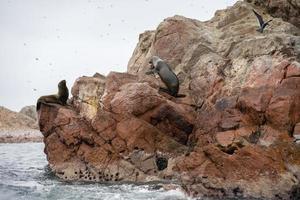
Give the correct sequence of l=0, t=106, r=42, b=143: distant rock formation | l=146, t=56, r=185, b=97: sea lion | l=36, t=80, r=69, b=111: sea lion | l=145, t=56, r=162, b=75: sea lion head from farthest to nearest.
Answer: l=0, t=106, r=42, b=143: distant rock formation, l=145, t=56, r=162, b=75: sea lion head, l=36, t=80, r=69, b=111: sea lion, l=146, t=56, r=185, b=97: sea lion

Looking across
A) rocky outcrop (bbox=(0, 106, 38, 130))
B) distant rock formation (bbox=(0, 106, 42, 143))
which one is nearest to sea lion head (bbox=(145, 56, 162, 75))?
distant rock formation (bbox=(0, 106, 42, 143))

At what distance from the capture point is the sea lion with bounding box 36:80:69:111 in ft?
74.1

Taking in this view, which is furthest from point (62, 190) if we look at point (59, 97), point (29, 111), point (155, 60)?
point (29, 111)

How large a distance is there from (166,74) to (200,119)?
9.96ft

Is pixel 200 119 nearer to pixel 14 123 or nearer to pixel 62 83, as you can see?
pixel 62 83

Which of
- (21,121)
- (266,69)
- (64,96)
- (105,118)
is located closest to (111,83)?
(105,118)

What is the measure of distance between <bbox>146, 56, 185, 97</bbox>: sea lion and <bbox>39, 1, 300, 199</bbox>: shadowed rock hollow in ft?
1.32

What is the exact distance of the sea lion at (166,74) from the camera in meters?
21.4

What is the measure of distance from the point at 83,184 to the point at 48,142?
3749mm

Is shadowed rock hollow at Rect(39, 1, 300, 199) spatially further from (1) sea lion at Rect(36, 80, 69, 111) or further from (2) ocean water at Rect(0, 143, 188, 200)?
(2) ocean water at Rect(0, 143, 188, 200)

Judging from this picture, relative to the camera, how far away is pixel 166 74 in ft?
72.1

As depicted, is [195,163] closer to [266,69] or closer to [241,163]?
[241,163]

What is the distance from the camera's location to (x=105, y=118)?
2027 cm

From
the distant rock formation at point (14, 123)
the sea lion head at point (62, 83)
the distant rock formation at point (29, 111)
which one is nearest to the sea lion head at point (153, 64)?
the sea lion head at point (62, 83)
